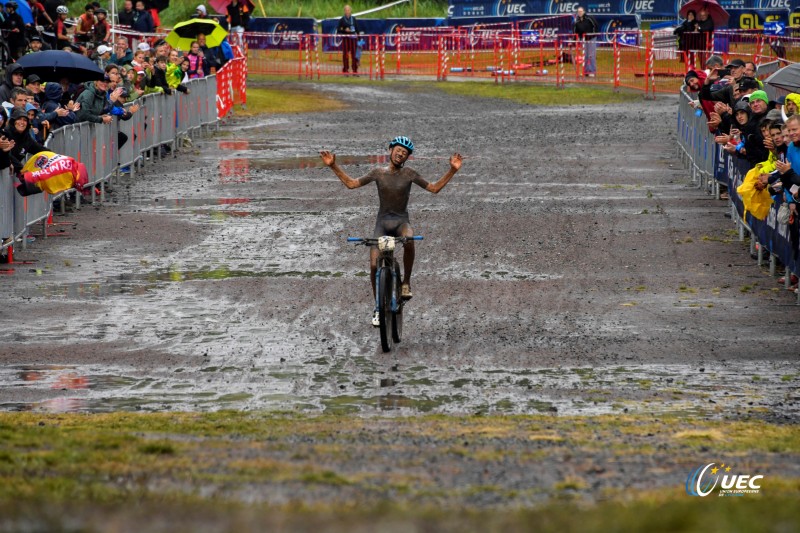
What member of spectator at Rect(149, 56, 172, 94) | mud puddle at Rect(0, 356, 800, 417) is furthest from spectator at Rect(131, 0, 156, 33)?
mud puddle at Rect(0, 356, 800, 417)

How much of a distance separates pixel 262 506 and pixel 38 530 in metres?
1.33

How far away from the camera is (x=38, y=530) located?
5.78m

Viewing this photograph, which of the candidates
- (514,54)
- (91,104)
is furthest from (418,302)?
(514,54)

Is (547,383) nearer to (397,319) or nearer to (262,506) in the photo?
(397,319)

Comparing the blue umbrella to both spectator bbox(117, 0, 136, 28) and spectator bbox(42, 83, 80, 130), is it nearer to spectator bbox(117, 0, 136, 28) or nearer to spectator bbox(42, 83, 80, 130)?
spectator bbox(42, 83, 80, 130)

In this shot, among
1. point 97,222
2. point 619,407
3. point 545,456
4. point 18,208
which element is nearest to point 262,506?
point 545,456

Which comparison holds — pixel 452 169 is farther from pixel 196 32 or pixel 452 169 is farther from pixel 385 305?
pixel 196 32

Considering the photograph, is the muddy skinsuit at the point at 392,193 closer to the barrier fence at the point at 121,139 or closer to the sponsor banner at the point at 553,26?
the barrier fence at the point at 121,139

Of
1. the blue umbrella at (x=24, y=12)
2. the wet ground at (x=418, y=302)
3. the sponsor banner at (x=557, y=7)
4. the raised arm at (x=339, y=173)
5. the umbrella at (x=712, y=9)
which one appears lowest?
the wet ground at (x=418, y=302)

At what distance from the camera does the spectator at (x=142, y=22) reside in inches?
1604

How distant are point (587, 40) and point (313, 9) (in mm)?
23981

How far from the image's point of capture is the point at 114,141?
23906 millimetres

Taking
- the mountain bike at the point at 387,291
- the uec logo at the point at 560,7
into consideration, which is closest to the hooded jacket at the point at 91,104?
the mountain bike at the point at 387,291

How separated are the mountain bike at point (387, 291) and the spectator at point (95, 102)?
410 inches
